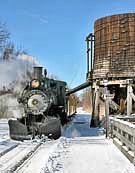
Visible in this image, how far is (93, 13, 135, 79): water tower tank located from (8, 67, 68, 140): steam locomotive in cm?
764

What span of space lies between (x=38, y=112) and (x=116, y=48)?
1065 cm

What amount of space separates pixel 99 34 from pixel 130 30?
265 cm

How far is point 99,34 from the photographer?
28031 mm

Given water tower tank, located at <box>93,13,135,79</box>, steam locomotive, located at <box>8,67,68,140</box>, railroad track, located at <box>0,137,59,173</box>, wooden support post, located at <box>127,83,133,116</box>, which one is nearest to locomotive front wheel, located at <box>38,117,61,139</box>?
steam locomotive, located at <box>8,67,68,140</box>

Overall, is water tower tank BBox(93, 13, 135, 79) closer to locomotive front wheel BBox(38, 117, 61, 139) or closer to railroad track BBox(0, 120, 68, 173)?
locomotive front wheel BBox(38, 117, 61, 139)

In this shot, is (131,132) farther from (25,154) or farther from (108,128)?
(108,128)

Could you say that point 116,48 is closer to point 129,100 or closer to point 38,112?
point 129,100

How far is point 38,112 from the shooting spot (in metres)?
17.9

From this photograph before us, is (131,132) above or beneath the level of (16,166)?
above

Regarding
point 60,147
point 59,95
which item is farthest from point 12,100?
point 60,147

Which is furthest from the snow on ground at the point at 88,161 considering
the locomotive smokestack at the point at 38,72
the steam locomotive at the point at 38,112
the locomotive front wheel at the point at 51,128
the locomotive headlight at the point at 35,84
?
the locomotive smokestack at the point at 38,72

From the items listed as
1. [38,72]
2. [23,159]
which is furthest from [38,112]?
[23,159]

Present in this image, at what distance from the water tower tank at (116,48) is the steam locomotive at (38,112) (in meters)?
7.64

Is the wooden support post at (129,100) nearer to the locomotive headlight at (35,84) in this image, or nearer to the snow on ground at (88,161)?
the locomotive headlight at (35,84)
